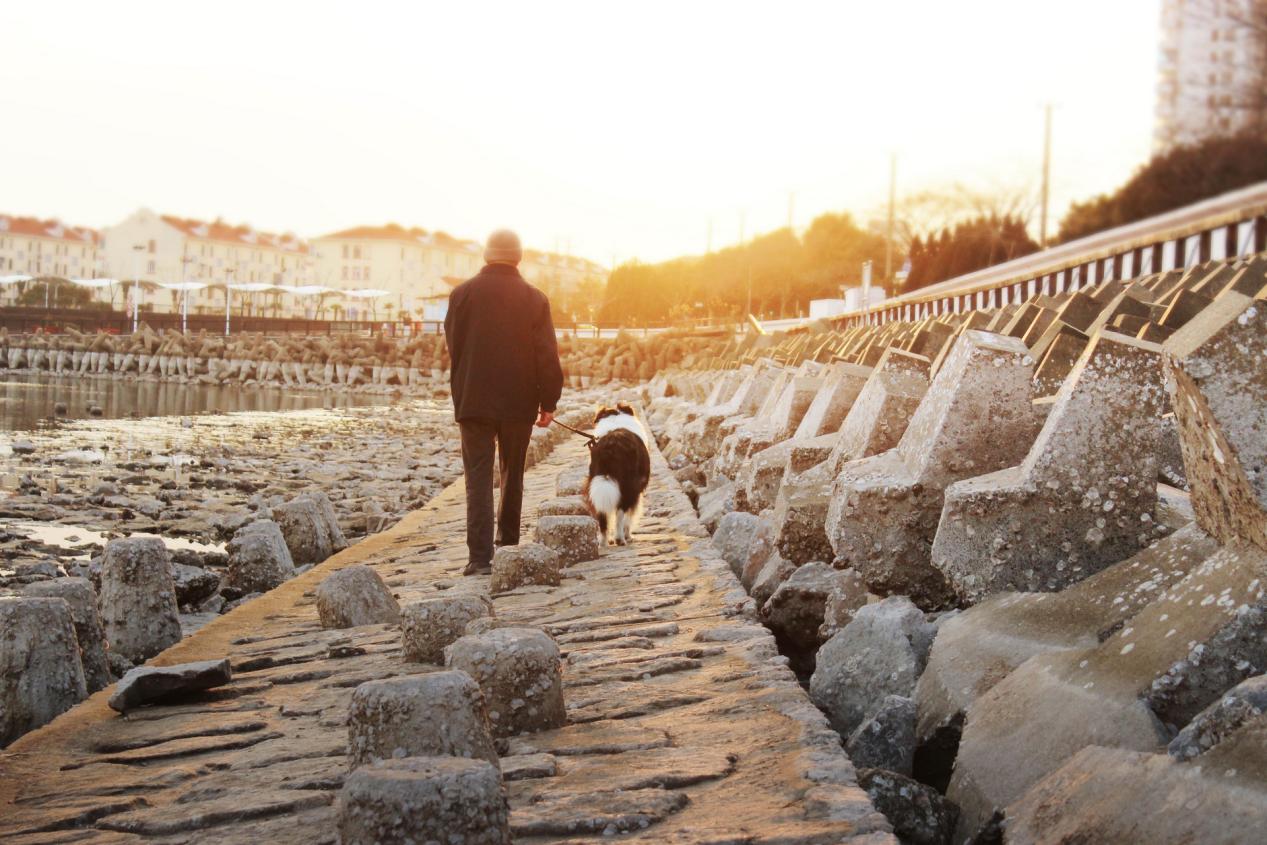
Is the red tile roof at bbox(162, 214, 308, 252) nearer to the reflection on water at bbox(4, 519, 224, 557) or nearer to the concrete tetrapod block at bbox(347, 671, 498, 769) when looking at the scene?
the reflection on water at bbox(4, 519, 224, 557)

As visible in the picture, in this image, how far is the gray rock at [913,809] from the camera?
118 inches

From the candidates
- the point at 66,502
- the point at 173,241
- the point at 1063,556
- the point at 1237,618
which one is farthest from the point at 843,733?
the point at 173,241

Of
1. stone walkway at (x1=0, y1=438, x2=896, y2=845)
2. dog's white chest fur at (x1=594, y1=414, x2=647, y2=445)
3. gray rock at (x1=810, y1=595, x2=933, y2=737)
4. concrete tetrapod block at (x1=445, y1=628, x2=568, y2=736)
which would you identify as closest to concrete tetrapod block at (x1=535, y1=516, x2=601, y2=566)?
stone walkway at (x1=0, y1=438, x2=896, y2=845)

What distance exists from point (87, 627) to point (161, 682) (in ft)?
3.10

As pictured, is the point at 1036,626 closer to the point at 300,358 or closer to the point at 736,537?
the point at 736,537

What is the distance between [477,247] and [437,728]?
152958 mm

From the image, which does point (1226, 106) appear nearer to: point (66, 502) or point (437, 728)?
point (437, 728)

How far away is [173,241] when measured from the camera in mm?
125062

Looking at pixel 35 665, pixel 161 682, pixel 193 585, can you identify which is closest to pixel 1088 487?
pixel 161 682

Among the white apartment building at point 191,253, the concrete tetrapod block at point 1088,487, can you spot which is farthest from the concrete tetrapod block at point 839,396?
the white apartment building at point 191,253

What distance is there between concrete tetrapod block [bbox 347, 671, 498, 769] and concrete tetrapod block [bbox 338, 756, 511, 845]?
1.51 feet

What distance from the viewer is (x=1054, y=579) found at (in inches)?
155

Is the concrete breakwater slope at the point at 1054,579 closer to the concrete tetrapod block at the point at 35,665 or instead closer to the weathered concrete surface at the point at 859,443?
the weathered concrete surface at the point at 859,443

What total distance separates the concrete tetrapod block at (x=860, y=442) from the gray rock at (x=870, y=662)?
1.41 m
